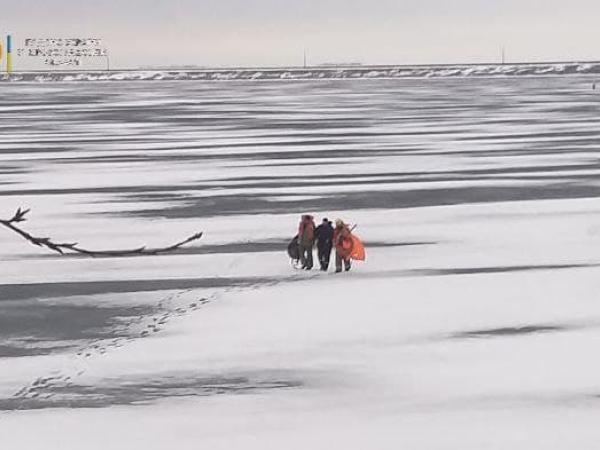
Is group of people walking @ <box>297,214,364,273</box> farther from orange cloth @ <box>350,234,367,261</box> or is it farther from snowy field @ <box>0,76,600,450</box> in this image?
snowy field @ <box>0,76,600,450</box>

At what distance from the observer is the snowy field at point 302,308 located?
25.0ft

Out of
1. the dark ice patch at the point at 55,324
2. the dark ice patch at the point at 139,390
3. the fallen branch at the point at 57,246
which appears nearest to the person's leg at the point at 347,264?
the dark ice patch at the point at 55,324

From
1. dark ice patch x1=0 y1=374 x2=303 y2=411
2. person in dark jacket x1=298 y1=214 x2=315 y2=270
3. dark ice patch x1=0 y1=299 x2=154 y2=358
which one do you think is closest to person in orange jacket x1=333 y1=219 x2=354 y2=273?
person in dark jacket x1=298 y1=214 x2=315 y2=270

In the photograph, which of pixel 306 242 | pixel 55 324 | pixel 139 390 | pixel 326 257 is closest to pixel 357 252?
pixel 326 257

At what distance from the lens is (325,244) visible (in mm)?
13297

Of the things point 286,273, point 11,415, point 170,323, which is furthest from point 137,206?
point 11,415

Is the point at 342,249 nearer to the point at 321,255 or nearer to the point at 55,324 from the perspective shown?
the point at 321,255

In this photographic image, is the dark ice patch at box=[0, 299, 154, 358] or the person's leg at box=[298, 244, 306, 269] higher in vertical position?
the person's leg at box=[298, 244, 306, 269]

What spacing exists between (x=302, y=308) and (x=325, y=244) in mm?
2245

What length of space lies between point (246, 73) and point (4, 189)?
303 feet

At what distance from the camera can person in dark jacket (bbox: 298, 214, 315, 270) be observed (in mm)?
13273

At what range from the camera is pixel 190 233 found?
16078 mm

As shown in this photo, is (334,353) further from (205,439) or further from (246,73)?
(246,73)

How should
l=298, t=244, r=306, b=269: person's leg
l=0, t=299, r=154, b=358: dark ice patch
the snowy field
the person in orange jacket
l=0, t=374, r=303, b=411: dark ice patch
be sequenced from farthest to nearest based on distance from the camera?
l=298, t=244, r=306, b=269: person's leg → the person in orange jacket → l=0, t=299, r=154, b=358: dark ice patch → l=0, t=374, r=303, b=411: dark ice patch → the snowy field
